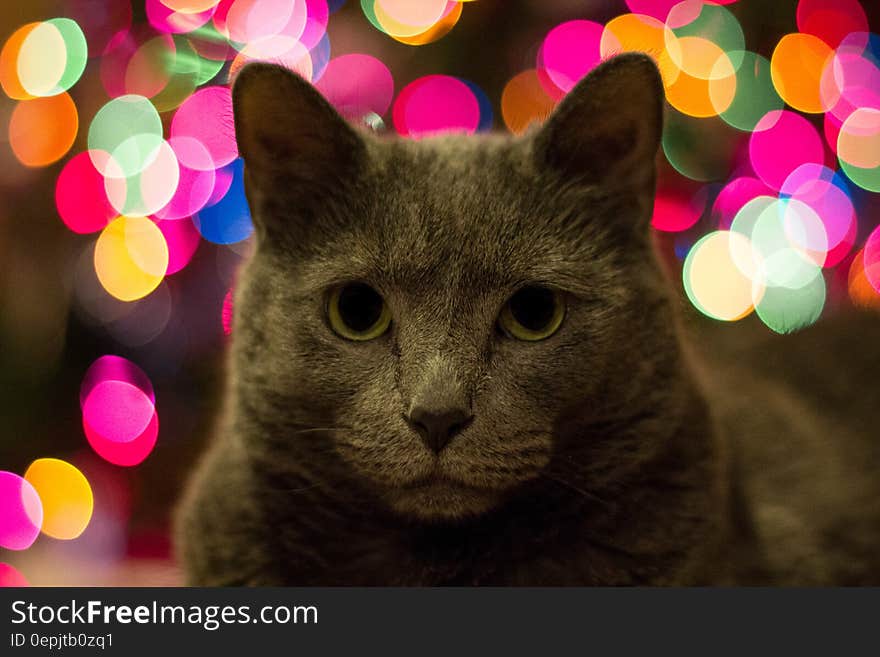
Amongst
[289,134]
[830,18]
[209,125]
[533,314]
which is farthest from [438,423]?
[830,18]

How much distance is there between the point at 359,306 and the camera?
0.90 meters

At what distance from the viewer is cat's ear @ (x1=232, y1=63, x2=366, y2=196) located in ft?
2.97

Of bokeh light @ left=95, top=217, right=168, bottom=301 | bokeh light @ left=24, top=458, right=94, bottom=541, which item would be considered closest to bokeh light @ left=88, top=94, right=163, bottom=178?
bokeh light @ left=95, top=217, right=168, bottom=301

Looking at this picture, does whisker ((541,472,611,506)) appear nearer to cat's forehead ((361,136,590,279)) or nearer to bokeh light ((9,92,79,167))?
cat's forehead ((361,136,590,279))

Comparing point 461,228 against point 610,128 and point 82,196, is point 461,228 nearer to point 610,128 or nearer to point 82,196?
point 610,128

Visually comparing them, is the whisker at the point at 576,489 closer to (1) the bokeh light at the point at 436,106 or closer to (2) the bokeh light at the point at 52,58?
(1) the bokeh light at the point at 436,106

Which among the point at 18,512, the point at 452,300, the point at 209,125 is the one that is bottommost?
the point at 452,300

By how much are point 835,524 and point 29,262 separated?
144cm

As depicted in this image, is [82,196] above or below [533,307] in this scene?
above

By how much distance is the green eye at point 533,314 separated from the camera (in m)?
0.87

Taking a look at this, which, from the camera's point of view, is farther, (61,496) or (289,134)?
(61,496)

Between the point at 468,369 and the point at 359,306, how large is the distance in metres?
0.16

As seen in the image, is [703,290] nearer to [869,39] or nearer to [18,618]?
[869,39]

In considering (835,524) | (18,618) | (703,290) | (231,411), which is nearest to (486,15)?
(703,290)
